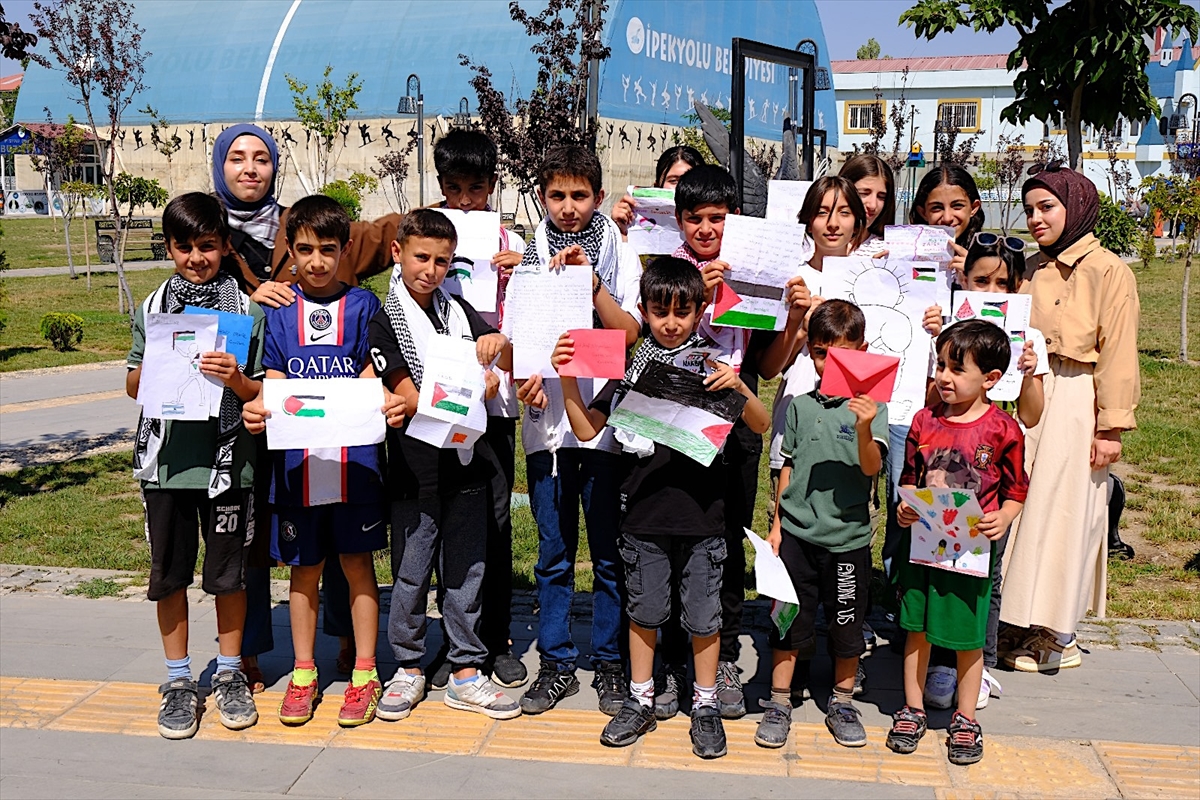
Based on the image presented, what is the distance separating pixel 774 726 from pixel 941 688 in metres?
0.80

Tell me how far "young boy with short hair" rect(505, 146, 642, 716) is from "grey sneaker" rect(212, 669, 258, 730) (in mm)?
1091

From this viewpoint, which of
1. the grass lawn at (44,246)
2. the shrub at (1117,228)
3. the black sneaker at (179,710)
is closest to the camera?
the black sneaker at (179,710)

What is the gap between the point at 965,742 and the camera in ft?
14.0

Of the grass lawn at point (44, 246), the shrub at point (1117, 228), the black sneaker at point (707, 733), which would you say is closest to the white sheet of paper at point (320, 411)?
the black sneaker at point (707, 733)

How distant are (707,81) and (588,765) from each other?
48.5 metres

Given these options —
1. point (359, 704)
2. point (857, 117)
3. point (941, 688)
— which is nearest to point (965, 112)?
point (857, 117)

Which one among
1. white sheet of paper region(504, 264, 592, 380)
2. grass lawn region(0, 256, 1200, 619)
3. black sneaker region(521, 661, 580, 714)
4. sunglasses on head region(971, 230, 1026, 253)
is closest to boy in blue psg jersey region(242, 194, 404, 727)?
white sheet of paper region(504, 264, 592, 380)

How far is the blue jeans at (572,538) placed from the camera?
462 centimetres

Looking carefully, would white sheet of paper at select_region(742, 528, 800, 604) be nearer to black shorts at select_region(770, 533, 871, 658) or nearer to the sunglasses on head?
black shorts at select_region(770, 533, 871, 658)

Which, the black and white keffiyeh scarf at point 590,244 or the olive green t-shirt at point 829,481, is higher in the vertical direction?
the black and white keffiyeh scarf at point 590,244

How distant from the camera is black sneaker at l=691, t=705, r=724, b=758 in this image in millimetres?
4258

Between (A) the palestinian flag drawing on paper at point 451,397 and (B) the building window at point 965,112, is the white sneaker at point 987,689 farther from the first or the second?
(B) the building window at point 965,112

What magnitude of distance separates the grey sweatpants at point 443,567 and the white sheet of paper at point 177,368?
0.86 metres

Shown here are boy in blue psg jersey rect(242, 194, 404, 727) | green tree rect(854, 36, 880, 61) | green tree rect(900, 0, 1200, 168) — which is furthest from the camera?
green tree rect(854, 36, 880, 61)
